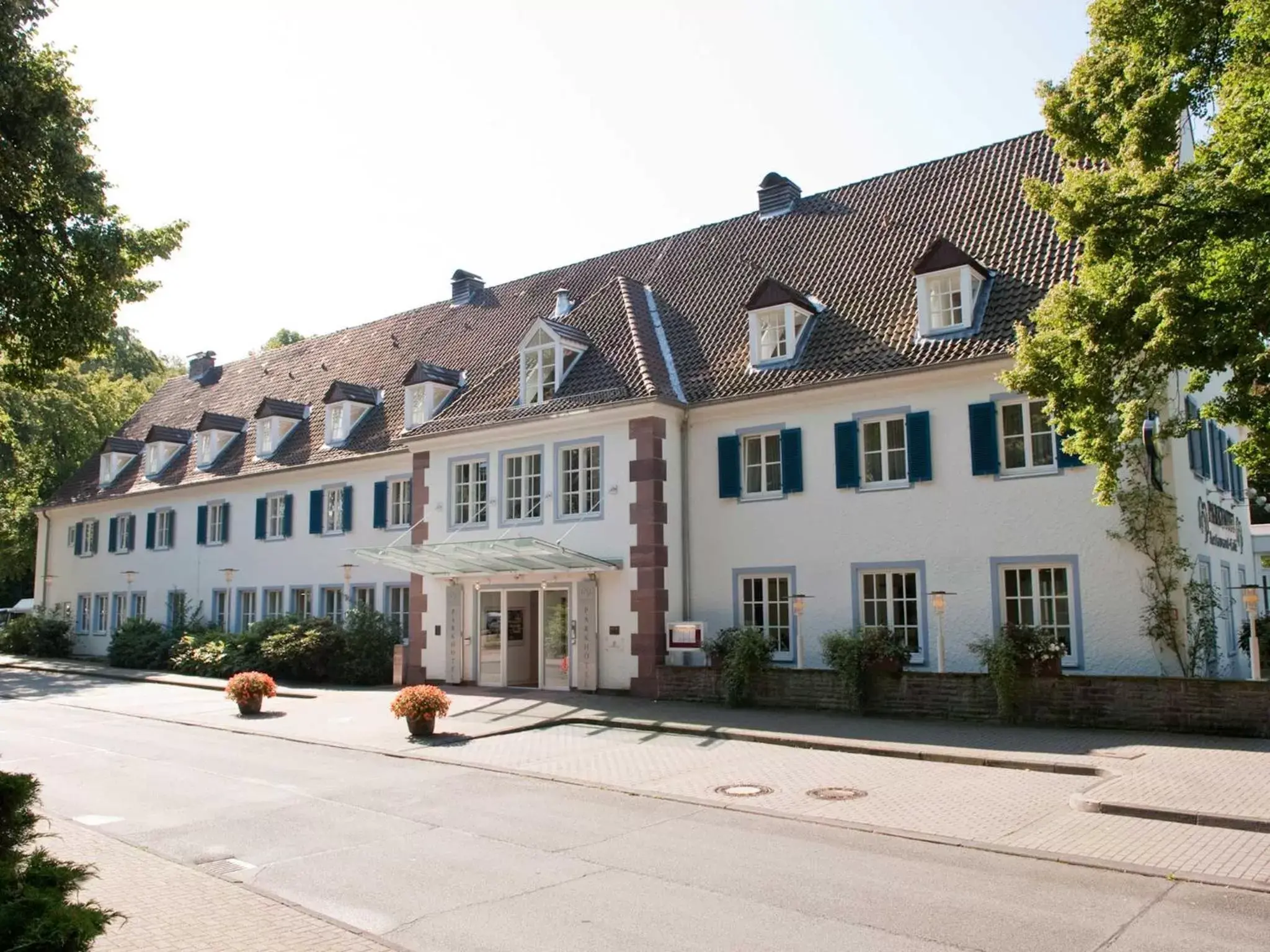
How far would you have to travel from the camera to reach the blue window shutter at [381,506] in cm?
2758

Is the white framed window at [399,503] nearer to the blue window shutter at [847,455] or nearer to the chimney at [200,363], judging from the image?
the blue window shutter at [847,455]

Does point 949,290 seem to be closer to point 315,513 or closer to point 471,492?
point 471,492

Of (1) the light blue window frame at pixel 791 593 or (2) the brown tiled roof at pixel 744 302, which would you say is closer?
(2) the brown tiled roof at pixel 744 302

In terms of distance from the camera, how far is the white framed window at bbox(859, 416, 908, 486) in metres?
18.8

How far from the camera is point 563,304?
26969 mm

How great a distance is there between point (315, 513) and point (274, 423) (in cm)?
412

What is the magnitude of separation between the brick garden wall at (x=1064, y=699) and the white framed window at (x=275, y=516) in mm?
17039

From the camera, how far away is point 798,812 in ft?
34.8

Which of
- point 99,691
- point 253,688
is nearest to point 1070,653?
point 253,688

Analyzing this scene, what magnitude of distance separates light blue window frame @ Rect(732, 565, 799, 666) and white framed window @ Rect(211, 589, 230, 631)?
18.7 metres

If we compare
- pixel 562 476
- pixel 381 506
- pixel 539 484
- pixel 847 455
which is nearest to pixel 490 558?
pixel 539 484

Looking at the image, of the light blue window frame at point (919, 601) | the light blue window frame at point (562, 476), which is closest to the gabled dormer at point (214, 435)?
the light blue window frame at point (562, 476)

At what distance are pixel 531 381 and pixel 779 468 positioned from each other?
6180 mm

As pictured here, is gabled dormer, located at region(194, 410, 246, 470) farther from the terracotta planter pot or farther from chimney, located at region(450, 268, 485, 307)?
the terracotta planter pot
